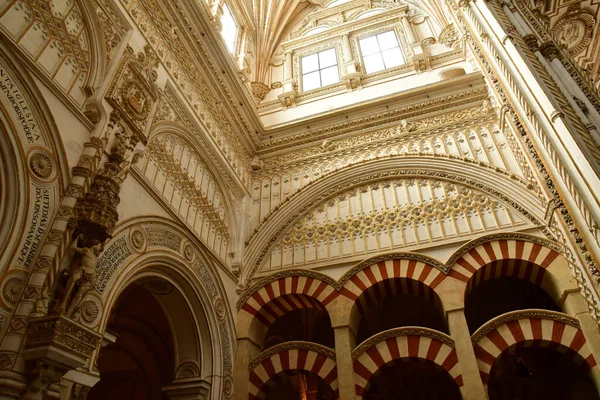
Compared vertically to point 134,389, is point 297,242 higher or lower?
higher

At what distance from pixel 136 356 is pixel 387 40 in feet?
31.2

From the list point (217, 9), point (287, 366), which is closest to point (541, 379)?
point (287, 366)

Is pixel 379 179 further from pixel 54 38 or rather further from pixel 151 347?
pixel 54 38

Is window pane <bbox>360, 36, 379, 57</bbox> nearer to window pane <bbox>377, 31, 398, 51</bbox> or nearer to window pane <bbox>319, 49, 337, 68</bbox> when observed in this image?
window pane <bbox>377, 31, 398, 51</bbox>

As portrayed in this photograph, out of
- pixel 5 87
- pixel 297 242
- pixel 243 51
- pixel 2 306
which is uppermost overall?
pixel 243 51

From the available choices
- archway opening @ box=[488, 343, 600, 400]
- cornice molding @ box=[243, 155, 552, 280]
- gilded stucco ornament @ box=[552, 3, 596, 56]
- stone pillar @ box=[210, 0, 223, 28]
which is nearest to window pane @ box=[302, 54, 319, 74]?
stone pillar @ box=[210, 0, 223, 28]

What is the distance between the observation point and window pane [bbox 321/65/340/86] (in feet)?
34.1

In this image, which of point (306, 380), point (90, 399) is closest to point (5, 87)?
point (90, 399)

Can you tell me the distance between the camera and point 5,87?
333 cm

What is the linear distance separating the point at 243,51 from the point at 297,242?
5560mm

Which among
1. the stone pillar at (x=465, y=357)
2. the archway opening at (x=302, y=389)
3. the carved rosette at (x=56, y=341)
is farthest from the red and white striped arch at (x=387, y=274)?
the carved rosette at (x=56, y=341)

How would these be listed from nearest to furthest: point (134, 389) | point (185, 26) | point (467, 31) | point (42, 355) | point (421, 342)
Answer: point (42, 355)
point (421, 342)
point (185, 26)
point (467, 31)
point (134, 389)

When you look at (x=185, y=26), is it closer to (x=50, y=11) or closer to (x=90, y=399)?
(x=50, y=11)

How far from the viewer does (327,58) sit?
435 inches
